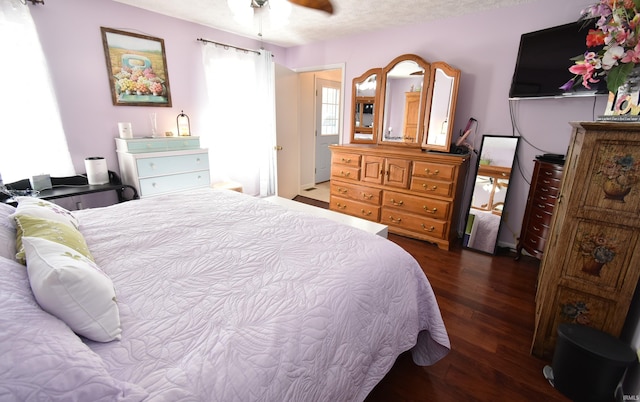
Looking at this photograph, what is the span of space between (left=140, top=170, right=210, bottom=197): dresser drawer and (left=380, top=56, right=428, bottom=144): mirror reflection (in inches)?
90.2

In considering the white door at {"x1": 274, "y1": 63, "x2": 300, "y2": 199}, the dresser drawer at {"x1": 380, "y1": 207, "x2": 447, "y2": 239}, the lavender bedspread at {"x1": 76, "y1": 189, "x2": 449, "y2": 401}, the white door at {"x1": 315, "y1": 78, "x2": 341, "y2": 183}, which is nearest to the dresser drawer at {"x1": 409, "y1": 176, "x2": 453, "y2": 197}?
the dresser drawer at {"x1": 380, "y1": 207, "x2": 447, "y2": 239}

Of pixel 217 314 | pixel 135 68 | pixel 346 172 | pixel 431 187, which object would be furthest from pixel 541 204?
pixel 135 68

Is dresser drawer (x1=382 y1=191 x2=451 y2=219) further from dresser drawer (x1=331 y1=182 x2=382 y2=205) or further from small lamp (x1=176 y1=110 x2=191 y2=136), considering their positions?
small lamp (x1=176 y1=110 x2=191 y2=136)

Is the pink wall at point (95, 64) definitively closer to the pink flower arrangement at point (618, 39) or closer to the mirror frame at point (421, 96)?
the mirror frame at point (421, 96)

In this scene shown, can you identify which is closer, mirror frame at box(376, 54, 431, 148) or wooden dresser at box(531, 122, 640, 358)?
wooden dresser at box(531, 122, 640, 358)

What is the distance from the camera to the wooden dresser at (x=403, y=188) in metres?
2.91

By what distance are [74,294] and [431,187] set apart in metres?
2.90

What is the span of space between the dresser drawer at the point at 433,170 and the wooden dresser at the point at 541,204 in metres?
0.69

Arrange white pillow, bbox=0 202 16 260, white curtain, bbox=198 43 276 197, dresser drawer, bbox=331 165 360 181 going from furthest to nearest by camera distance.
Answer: white curtain, bbox=198 43 276 197
dresser drawer, bbox=331 165 360 181
white pillow, bbox=0 202 16 260

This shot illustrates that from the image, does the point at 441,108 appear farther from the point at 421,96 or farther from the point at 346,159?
the point at 346,159

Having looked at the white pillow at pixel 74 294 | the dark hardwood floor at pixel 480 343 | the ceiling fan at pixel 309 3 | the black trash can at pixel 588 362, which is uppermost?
the ceiling fan at pixel 309 3

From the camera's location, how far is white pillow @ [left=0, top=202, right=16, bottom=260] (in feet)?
3.26

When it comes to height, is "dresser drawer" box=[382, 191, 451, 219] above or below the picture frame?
below

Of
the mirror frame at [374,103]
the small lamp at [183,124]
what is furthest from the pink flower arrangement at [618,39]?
the small lamp at [183,124]
